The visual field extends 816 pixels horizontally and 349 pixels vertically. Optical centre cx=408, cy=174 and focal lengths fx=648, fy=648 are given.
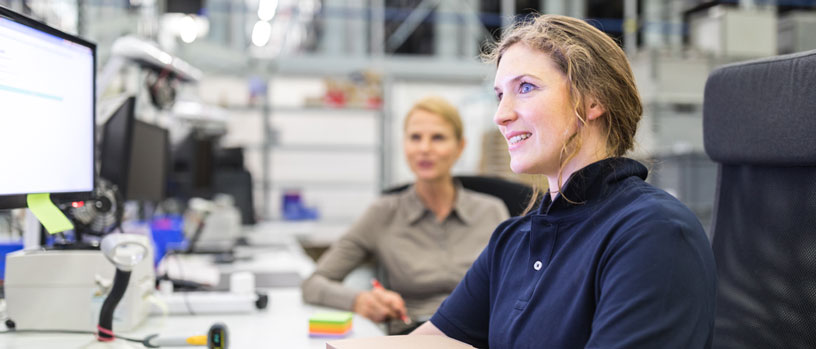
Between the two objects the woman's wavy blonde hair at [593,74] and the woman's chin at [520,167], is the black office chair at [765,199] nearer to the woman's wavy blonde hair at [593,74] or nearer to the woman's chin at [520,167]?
the woman's wavy blonde hair at [593,74]

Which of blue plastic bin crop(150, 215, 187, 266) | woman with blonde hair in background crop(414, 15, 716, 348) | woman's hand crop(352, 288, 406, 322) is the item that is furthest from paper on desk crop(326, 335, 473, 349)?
blue plastic bin crop(150, 215, 187, 266)

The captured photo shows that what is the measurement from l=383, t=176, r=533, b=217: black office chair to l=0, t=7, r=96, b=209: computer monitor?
1.18 m

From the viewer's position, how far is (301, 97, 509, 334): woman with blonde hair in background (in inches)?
75.0

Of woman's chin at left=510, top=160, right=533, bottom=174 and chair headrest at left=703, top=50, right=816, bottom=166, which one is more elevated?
chair headrest at left=703, top=50, right=816, bottom=166

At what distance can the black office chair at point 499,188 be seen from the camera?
7.54 feet

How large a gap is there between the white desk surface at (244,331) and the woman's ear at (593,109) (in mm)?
671

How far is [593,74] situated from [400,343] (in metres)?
0.50

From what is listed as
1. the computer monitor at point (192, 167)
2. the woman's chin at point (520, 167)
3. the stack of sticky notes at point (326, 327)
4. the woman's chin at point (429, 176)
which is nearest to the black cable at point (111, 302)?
the stack of sticky notes at point (326, 327)

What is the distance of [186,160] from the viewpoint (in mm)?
3311

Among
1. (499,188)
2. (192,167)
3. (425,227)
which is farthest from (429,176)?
(192,167)

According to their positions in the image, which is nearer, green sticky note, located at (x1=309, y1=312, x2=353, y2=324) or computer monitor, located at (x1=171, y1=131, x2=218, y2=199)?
green sticky note, located at (x1=309, y1=312, x2=353, y2=324)

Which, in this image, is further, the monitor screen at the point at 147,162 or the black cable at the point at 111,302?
the monitor screen at the point at 147,162

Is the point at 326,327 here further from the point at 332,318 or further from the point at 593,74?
the point at 593,74

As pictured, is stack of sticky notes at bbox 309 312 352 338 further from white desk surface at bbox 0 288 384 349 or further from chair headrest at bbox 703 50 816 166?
chair headrest at bbox 703 50 816 166
